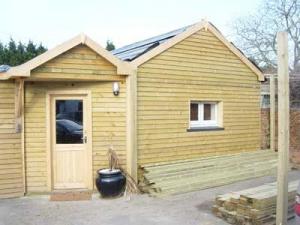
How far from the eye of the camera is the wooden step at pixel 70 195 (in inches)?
331

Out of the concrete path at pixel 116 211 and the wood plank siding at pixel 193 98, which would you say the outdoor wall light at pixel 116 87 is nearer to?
the wood plank siding at pixel 193 98

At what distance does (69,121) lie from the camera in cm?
906

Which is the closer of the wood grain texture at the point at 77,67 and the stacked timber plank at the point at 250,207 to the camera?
the stacked timber plank at the point at 250,207

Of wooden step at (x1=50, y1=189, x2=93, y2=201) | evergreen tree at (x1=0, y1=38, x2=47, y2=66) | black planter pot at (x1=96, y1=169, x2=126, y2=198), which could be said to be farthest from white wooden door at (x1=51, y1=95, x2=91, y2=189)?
evergreen tree at (x1=0, y1=38, x2=47, y2=66)

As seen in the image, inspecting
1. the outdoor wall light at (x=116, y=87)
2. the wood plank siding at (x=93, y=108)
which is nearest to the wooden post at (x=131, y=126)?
the wood plank siding at (x=93, y=108)

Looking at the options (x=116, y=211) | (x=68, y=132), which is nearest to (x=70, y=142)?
(x=68, y=132)

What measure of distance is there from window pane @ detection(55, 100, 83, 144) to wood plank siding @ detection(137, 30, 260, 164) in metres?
1.50

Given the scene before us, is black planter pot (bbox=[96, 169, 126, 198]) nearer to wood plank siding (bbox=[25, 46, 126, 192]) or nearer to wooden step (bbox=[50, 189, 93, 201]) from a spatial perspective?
wooden step (bbox=[50, 189, 93, 201])

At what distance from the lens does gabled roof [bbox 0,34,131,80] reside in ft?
25.5

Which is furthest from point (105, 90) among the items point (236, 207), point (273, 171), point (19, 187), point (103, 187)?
point (273, 171)

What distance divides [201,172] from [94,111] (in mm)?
3211

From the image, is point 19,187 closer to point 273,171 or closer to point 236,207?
point 236,207

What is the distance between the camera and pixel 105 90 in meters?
9.02

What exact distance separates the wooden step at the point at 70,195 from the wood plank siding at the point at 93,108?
0.39m
